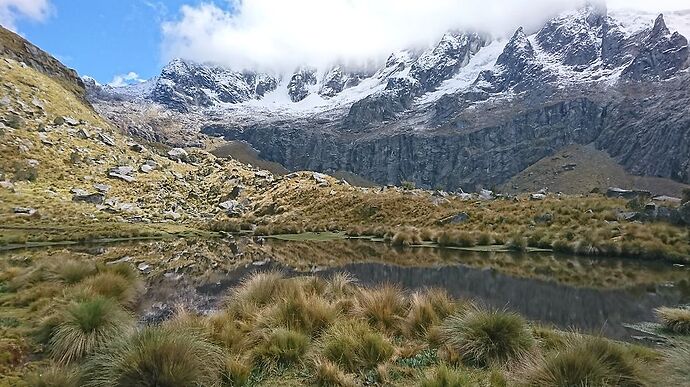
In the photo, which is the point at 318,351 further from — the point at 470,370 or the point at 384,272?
the point at 384,272

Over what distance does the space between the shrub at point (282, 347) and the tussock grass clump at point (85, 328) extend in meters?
2.28

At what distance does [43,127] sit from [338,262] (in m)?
63.8

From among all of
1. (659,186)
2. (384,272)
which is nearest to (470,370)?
(384,272)

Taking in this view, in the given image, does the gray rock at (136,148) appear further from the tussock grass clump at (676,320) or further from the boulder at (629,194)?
the tussock grass clump at (676,320)

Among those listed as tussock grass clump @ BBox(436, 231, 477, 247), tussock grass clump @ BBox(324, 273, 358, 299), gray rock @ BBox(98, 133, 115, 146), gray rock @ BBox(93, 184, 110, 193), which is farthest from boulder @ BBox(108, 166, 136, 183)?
tussock grass clump @ BBox(324, 273, 358, 299)

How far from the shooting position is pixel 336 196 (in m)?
56.2

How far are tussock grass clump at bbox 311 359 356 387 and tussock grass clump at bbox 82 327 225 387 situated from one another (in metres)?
1.45

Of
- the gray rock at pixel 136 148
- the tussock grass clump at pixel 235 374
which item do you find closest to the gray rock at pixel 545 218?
the tussock grass clump at pixel 235 374

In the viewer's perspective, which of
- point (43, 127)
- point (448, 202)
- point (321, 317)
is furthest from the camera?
point (43, 127)

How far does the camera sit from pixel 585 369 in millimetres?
6160

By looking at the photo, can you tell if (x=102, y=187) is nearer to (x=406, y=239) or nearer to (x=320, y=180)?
(x=320, y=180)

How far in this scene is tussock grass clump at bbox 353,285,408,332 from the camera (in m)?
9.79

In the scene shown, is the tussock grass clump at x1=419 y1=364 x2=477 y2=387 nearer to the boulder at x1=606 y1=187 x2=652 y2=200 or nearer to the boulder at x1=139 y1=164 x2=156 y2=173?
the boulder at x1=606 y1=187 x2=652 y2=200

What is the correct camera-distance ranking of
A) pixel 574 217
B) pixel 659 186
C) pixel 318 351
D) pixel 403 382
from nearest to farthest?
pixel 403 382
pixel 318 351
pixel 574 217
pixel 659 186
